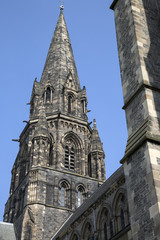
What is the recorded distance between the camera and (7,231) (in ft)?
78.3

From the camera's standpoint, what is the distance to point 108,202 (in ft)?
54.0

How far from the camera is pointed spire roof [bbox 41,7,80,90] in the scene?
109 ft

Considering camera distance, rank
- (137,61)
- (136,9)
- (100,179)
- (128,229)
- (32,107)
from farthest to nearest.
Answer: (32,107) → (100,179) → (128,229) → (136,9) → (137,61)

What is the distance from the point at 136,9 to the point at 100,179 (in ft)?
54.1

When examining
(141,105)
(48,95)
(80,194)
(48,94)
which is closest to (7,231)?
(80,194)

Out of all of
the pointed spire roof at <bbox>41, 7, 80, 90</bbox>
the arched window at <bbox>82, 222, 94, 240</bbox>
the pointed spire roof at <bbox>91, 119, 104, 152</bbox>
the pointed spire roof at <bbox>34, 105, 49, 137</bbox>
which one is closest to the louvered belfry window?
the pointed spire roof at <bbox>91, 119, 104, 152</bbox>

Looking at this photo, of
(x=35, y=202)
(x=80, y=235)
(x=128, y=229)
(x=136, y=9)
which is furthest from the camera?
(x=35, y=202)

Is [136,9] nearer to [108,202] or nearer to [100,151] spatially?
[108,202]

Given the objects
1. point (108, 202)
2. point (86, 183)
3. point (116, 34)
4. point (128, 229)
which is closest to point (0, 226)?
point (86, 183)

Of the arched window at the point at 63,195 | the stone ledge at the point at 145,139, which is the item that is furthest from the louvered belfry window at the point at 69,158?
the stone ledge at the point at 145,139

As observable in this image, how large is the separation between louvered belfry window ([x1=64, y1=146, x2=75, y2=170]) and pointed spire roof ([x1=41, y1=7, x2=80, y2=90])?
6728mm

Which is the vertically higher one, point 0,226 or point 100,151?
point 100,151

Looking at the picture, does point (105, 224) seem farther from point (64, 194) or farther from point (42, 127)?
point (42, 127)

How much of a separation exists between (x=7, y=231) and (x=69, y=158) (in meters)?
6.89
